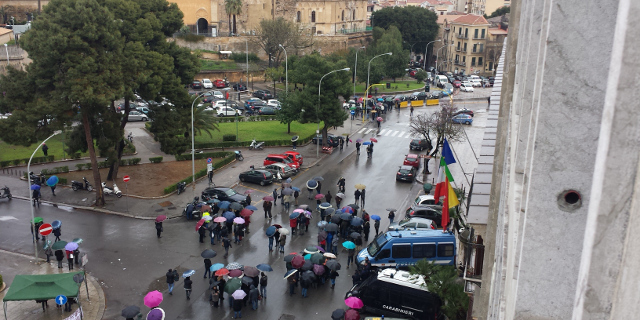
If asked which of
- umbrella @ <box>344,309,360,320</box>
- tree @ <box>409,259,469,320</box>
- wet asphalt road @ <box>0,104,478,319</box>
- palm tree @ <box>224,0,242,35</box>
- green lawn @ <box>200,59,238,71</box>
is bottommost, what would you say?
wet asphalt road @ <box>0,104,478,319</box>

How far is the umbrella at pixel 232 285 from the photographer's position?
68.9 feet

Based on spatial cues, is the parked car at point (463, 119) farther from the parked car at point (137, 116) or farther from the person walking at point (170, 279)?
the person walking at point (170, 279)

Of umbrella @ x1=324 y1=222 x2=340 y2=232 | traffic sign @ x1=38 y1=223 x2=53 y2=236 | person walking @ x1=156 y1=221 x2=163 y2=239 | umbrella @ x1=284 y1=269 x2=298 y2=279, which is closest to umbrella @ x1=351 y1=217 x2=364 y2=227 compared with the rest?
umbrella @ x1=324 y1=222 x2=340 y2=232

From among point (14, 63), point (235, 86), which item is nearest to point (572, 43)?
point (14, 63)

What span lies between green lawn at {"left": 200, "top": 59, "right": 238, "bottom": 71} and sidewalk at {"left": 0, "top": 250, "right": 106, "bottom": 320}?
5774 cm

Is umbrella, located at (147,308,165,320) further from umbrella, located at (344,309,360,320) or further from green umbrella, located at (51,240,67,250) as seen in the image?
green umbrella, located at (51,240,67,250)

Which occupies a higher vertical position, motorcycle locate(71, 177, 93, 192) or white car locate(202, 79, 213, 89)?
white car locate(202, 79, 213, 89)

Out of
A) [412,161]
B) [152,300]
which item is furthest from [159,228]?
[412,161]

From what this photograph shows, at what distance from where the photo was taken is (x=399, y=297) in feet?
66.5

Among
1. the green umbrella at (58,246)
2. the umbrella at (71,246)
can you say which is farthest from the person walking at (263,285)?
the green umbrella at (58,246)

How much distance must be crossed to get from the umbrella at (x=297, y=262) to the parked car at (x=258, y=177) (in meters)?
13.9

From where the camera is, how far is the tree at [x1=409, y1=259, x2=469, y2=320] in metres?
17.2

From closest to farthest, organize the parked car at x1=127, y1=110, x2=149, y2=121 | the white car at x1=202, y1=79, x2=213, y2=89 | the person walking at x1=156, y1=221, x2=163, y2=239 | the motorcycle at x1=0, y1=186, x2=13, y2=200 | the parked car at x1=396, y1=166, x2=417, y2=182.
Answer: the person walking at x1=156, y1=221, x2=163, y2=239, the motorcycle at x1=0, y1=186, x2=13, y2=200, the parked car at x1=396, y1=166, x2=417, y2=182, the parked car at x1=127, y1=110, x2=149, y2=121, the white car at x1=202, y1=79, x2=213, y2=89

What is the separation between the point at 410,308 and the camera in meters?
20.1
